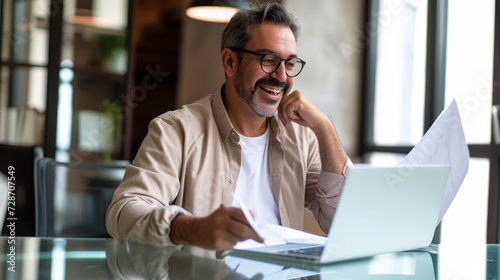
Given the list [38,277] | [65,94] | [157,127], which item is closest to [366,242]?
[38,277]

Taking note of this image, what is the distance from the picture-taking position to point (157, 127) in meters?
1.39

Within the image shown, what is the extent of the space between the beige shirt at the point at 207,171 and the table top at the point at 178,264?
15 cm

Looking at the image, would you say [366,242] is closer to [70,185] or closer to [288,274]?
[288,274]

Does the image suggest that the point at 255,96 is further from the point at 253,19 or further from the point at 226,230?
the point at 226,230

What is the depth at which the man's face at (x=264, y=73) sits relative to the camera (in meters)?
1.54

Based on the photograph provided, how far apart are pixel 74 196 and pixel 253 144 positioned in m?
0.60

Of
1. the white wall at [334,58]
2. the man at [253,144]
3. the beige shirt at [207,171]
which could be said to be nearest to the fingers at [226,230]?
the beige shirt at [207,171]

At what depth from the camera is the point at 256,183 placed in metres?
1.54

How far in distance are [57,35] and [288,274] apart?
3.21 m

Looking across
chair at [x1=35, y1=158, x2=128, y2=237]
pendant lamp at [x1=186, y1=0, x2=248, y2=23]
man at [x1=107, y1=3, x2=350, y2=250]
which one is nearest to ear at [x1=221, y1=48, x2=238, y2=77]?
man at [x1=107, y1=3, x2=350, y2=250]

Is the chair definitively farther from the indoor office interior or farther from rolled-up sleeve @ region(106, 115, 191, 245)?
the indoor office interior

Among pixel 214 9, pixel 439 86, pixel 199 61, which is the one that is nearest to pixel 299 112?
pixel 214 9

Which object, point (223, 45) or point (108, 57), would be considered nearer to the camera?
point (223, 45)

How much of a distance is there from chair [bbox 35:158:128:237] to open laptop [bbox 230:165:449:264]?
771 mm
